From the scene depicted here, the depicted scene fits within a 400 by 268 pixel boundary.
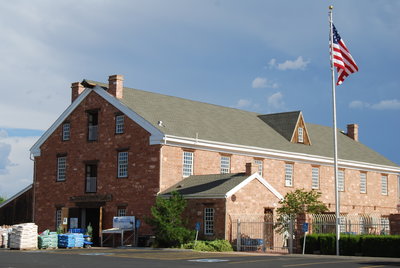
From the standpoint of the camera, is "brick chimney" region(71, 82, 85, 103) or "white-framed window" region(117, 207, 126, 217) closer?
"white-framed window" region(117, 207, 126, 217)

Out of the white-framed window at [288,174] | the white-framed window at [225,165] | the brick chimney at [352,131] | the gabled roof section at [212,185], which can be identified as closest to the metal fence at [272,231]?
the gabled roof section at [212,185]

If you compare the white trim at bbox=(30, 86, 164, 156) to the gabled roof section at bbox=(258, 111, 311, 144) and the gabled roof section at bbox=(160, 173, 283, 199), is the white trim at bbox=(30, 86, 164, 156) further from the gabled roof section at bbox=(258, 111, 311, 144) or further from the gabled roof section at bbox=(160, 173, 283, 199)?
the gabled roof section at bbox=(258, 111, 311, 144)

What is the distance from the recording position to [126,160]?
42.0m

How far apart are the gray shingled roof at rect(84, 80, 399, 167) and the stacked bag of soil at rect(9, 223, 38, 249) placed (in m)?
9.74

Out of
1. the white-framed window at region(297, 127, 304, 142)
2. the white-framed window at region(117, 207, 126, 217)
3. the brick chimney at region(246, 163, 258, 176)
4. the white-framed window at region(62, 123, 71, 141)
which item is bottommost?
the white-framed window at region(117, 207, 126, 217)

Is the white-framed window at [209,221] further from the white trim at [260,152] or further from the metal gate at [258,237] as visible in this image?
the white trim at [260,152]

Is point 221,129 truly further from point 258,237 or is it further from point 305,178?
point 258,237

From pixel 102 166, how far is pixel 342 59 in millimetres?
18236

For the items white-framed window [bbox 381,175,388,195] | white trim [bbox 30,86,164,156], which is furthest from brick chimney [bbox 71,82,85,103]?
white-framed window [bbox 381,175,388,195]

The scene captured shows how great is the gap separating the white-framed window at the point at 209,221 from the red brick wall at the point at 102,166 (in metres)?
3.92

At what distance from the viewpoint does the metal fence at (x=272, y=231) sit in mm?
34219

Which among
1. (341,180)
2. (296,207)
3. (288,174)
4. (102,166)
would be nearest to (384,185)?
(341,180)

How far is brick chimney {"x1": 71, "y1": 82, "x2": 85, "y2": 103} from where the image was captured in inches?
1854

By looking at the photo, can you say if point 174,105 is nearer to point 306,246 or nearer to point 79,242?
point 79,242
